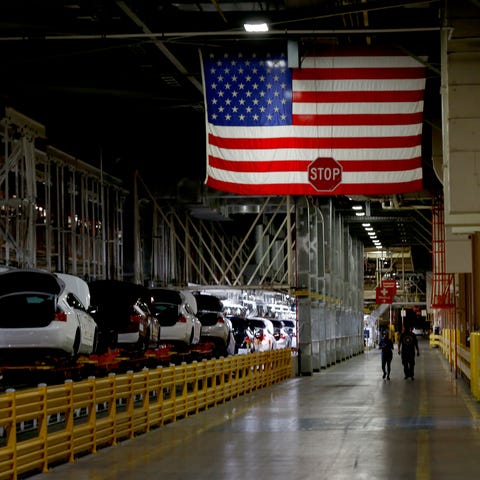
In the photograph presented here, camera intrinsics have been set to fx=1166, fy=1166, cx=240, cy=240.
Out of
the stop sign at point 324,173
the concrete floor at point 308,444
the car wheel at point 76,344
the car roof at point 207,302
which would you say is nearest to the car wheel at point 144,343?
the concrete floor at point 308,444

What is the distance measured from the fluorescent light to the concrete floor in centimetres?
709

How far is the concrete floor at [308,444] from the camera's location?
13.9 m

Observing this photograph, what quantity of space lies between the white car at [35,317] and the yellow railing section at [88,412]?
1169 millimetres

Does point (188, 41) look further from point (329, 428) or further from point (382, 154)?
point (329, 428)

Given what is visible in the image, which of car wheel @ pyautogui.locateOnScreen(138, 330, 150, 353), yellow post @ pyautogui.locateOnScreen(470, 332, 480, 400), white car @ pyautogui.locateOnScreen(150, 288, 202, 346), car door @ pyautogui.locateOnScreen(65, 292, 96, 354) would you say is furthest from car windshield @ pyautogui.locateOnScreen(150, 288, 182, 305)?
car door @ pyautogui.locateOnScreen(65, 292, 96, 354)

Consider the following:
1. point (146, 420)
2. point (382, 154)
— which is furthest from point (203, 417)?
point (382, 154)

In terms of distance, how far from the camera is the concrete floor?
13.9 m

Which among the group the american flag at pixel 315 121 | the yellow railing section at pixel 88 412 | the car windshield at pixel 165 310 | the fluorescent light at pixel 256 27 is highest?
the fluorescent light at pixel 256 27

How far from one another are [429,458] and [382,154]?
6.73 m

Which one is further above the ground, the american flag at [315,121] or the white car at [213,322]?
the american flag at [315,121]

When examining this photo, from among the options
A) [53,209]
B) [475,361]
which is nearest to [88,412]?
[475,361]

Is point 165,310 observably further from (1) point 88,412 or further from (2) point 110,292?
(1) point 88,412

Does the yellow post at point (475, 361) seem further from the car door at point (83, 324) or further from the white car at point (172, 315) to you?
the car door at point (83, 324)

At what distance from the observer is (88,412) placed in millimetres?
17078
